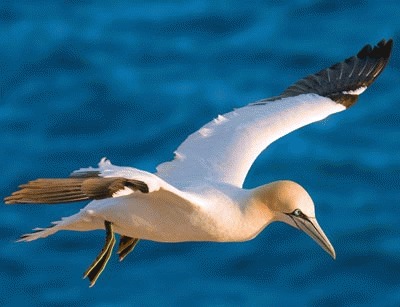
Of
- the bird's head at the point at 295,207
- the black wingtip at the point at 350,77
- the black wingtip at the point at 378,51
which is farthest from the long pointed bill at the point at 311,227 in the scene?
the black wingtip at the point at 378,51

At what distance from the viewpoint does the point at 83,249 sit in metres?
18.8

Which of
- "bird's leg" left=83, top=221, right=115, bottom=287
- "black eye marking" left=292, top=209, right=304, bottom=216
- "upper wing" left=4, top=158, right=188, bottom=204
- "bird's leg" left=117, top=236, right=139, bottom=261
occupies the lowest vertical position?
"upper wing" left=4, top=158, right=188, bottom=204

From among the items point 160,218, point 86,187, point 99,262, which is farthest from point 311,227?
point 86,187

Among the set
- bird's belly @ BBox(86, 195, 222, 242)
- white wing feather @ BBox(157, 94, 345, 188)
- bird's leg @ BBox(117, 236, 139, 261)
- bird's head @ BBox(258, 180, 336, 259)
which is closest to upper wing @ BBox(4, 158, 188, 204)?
bird's belly @ BBox(86, 195, 222, 242)

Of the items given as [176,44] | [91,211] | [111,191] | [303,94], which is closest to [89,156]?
[176,44]

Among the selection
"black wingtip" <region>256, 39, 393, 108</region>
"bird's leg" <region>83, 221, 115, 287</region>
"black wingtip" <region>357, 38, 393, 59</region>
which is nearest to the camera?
"bird's leg" <region>83, 221, 115, 287</region>

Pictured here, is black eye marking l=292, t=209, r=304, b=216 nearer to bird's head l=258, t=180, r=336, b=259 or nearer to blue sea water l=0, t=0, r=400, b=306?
bird's head l=258, t=180, r=336, b=259

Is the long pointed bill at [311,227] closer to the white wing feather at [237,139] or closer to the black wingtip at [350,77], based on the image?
the white wing feather at [237,139]

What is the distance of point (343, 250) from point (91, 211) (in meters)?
6.00

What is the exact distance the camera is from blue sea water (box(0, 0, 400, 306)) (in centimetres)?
1872

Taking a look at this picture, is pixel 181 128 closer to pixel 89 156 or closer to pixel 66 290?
pixel 89 156

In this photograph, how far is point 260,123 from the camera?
1480cm

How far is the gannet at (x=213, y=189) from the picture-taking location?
12.1 m

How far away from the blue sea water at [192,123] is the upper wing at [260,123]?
353 centimetres
